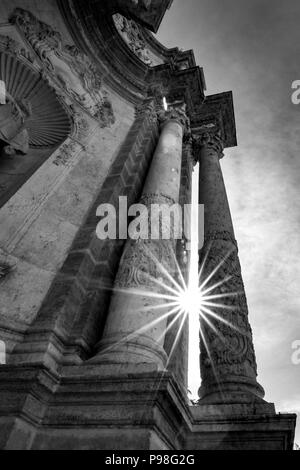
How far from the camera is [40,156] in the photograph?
7039 millimetres

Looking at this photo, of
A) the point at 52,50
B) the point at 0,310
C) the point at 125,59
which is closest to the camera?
the point at 0,310

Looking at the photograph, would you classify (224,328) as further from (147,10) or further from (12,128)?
(147,10)

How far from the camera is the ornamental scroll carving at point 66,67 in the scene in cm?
771

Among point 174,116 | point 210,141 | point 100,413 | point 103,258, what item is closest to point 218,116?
point 210,141

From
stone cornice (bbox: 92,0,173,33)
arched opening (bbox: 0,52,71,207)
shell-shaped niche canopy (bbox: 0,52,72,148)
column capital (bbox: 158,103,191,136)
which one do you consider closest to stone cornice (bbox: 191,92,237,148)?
column capital (bbox: 158,103,191,136)

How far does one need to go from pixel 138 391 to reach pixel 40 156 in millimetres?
5504

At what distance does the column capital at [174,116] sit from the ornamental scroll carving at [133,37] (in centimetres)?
400

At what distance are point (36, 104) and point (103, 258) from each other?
476 cm

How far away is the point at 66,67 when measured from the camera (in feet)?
27.5

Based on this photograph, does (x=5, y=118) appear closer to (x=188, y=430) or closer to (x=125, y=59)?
(x=125, y=59)

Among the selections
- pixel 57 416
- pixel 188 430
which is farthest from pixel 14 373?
pixel 188 430

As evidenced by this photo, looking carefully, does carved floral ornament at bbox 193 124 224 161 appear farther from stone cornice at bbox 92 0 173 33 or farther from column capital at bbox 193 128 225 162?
stone cornice at bbox 92 0 173 33

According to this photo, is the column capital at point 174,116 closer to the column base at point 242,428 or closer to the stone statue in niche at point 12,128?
the stone statue in niche at point 12,128

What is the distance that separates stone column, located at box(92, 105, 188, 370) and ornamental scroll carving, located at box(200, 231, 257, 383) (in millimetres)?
954
